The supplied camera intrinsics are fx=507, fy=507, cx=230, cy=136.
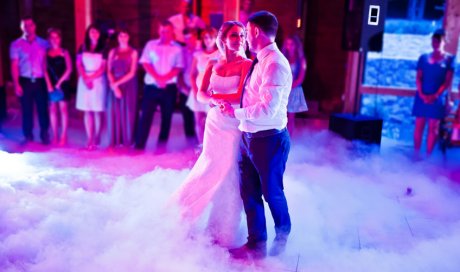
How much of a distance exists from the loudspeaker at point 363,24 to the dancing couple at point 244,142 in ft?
8.81

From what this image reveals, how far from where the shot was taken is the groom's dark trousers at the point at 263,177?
316cm

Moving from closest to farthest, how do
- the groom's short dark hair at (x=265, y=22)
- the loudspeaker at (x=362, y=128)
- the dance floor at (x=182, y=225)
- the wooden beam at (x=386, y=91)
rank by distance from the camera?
1. the groom's short dark hair at (x=265, y=22)
2. the dance floor at (x=182, y=225)
3. the loudspeaker at (x=362, y=128)
4. the wooden beam at (x=386, y=91)

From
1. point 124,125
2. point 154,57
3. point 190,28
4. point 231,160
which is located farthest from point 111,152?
point 231,160

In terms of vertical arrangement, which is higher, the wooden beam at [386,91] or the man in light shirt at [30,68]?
the man in light shirt at [30,68]

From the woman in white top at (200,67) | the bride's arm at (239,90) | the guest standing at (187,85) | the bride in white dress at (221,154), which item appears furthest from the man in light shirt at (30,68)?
the bride's arm at (239,90)

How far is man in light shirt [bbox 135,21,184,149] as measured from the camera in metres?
5.90

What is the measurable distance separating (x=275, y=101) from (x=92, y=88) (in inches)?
140

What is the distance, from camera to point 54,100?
20.4 ft

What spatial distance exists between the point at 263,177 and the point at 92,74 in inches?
135

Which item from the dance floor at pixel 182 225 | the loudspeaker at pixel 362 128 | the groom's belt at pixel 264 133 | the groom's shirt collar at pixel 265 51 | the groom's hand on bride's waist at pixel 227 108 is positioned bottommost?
the dance floor at pixel 182 225

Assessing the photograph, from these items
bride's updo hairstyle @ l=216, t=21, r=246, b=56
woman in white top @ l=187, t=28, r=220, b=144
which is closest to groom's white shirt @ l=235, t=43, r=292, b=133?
bride's updo hairstyle @ l=216, t=21, r=246, b=56

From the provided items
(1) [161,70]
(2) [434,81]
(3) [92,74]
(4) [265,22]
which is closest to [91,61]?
(3) [92,74]

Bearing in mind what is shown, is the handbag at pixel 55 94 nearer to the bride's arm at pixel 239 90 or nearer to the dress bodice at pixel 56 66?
the dress bodice at pixel 56 66

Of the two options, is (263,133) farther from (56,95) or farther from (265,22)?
(56,95)
